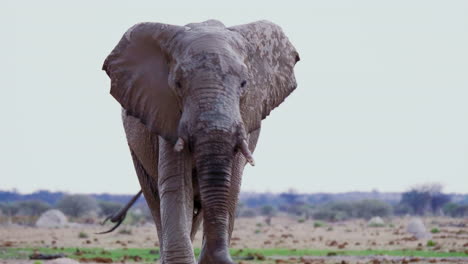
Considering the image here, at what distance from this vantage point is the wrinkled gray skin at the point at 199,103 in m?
5.99

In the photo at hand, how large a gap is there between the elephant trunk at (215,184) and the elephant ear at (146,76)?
74 centimetres

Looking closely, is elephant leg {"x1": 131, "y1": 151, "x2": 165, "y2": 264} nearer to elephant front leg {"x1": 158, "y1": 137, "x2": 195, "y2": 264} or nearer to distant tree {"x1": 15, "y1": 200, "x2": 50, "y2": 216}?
elephant front leg {"x1": 158, "y1": 137, "x2": 195, "y2": 264}

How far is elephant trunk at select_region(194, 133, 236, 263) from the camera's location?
19.4 feet

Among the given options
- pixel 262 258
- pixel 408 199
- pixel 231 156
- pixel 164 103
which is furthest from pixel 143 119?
pixel 408 199

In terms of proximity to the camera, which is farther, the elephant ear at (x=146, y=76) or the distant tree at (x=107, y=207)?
the distant tree at (x=107, y=207)

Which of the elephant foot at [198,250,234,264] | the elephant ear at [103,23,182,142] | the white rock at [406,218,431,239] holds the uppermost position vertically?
the white rock at [406,218,431,239]

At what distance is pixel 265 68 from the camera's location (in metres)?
7.15

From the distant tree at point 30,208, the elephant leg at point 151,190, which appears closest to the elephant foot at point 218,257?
the elephant leg at point 151,190

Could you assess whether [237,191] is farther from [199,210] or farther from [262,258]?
[262,258]

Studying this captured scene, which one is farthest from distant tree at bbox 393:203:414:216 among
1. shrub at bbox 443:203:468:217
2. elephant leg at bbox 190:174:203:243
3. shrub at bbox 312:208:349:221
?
elephant leg at bbox 190:174:203:243

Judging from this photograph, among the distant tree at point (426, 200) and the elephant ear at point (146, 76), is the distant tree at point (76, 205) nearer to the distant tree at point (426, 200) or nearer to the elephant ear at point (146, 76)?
the distant tree at point (426, 200)

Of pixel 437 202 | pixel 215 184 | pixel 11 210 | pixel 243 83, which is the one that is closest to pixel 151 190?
pixel 243 83

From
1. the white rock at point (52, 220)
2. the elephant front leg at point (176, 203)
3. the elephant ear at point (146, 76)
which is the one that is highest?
the white rock at point (52, 220)

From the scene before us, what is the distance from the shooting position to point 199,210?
8.36 m
